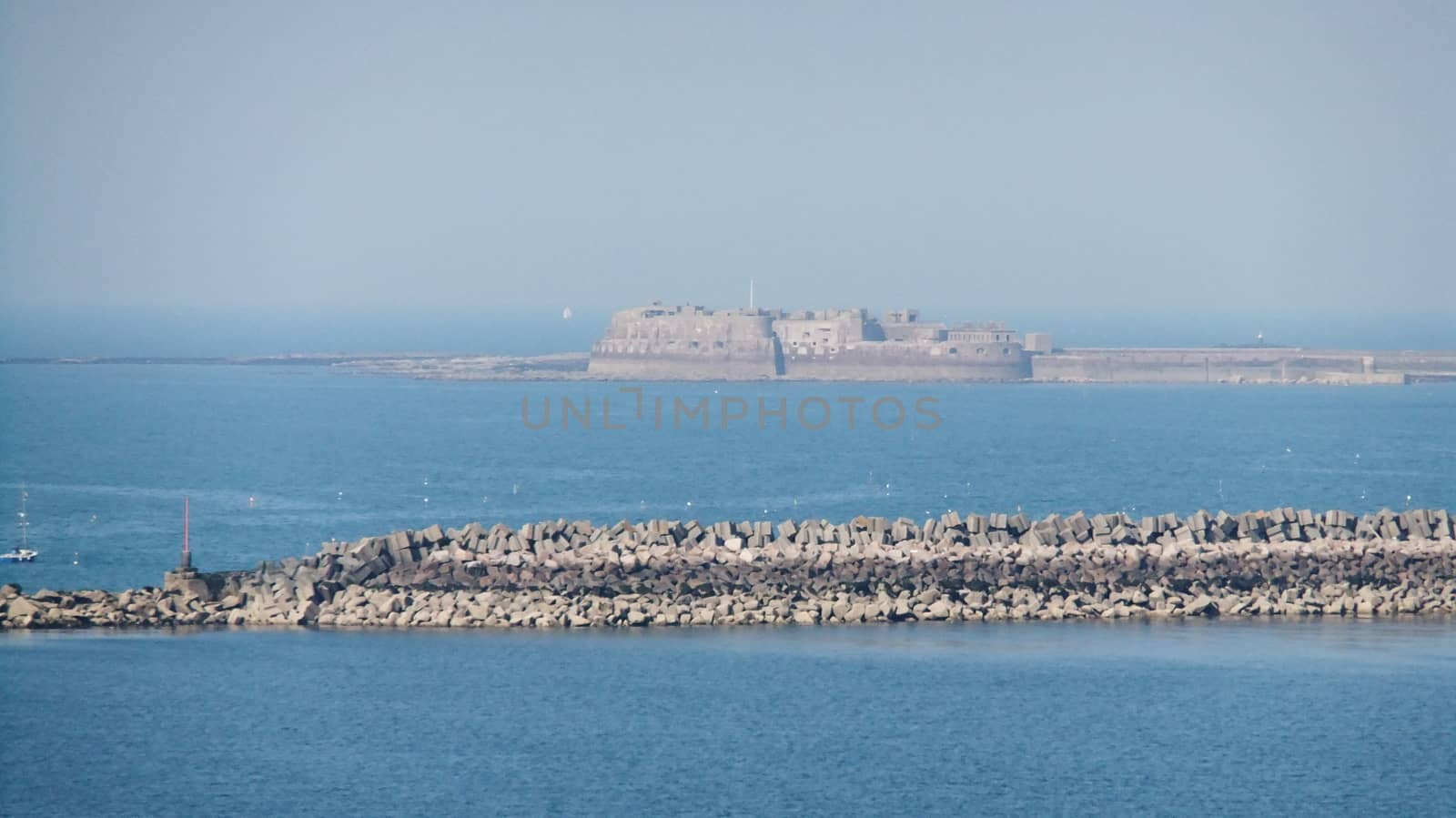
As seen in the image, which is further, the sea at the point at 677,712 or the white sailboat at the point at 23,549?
the white sailboat at the point at 23,549

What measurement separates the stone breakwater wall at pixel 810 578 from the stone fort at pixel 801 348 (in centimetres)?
7854

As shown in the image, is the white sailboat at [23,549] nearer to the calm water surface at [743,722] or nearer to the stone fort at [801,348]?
the calm water surface at [743,722]

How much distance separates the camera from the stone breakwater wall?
97.9 ft

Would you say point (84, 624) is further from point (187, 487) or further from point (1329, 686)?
point (187, 487)

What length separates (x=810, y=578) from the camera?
3139 cm

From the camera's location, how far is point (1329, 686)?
26.3m

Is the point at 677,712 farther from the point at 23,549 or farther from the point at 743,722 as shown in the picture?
the point at 23,549

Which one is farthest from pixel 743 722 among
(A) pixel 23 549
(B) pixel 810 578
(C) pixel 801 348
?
(C) pixel 801 348

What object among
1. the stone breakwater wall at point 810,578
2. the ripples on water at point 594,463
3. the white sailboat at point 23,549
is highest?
the stone breakwater wall at point 810,578

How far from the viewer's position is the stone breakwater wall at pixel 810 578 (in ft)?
97.9

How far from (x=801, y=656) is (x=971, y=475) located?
31.0 m

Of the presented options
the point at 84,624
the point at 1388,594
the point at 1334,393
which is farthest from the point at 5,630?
the point at 1334,393

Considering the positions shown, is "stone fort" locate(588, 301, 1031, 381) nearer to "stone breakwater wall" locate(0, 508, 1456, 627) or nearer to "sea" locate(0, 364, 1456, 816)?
"sea" locate(0, 364, 1456, 816)

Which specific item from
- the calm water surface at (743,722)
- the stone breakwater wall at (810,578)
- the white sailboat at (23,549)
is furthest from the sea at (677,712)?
the stone breakwater wall at (810,578)
